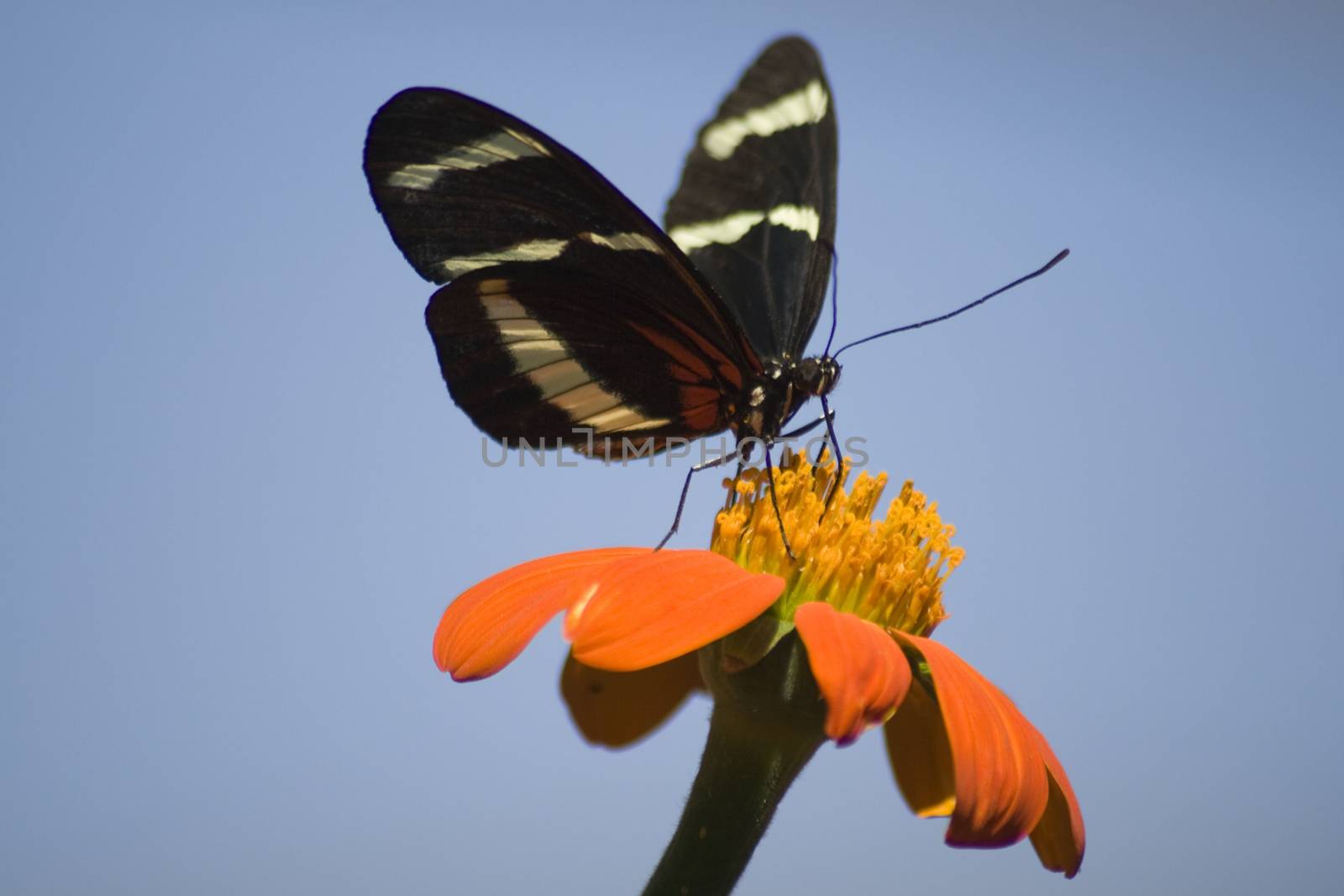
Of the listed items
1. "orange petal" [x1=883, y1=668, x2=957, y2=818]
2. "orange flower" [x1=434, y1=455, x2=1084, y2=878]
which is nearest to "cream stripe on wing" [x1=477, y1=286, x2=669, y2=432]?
"orange flower" [x1=434, y1=455, x2=1084, y2=878]

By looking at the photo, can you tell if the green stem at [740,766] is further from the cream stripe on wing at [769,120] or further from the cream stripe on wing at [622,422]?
the cream stripe on wing at [769,120]

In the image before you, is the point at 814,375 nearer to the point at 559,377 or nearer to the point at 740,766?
the point at 559,377

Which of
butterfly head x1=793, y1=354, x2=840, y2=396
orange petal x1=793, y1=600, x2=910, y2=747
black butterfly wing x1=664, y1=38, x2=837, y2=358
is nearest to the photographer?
orange petal x1=793, y1=600, x2=910, y2=747

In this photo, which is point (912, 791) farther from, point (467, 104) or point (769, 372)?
point (467, 104)

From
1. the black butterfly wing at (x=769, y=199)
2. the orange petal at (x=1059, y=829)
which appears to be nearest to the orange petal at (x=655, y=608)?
the orange petal at (x=1059, y=829)

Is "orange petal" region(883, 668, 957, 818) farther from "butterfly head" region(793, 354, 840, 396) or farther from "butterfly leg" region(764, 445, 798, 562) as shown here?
"butterfly head" region(793, 354, 840, 396)

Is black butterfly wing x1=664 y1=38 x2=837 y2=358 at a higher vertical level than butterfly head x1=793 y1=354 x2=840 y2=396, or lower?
higher
